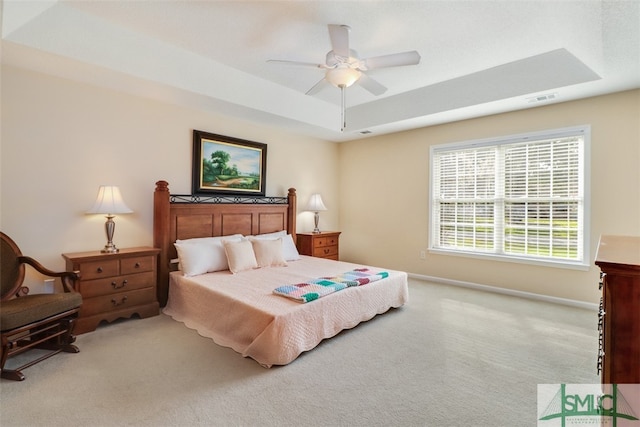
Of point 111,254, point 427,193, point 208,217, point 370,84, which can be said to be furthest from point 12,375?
point 427,193

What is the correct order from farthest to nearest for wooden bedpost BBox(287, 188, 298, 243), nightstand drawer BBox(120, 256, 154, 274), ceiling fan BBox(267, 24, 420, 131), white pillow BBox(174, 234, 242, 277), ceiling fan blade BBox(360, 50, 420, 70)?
1. wooden bedpost BBox(287, 188, 298, 243)
2. white pillow BBox(174, 234, 242, 277)
3. nightstand drawer BBox(120, 256, 154, 274)
4. ceiling fan blade BBox(360, 50, 420, 70)
5. ceiling fan BBox(267, 24, 420, 131)

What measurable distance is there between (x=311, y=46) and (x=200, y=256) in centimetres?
256

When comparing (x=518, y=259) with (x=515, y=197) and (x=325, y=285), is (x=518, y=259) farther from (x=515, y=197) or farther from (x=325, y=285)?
(x=325, y=285)

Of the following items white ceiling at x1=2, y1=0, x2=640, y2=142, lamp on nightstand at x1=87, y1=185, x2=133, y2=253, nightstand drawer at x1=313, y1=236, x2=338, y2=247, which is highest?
white ceiling at x1=2, y1=0, x2=640, y2=142

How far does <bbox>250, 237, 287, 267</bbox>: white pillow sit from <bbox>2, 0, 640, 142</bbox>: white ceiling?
67.7 inches

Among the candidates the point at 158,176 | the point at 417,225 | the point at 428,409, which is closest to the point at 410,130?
the point at 417,225

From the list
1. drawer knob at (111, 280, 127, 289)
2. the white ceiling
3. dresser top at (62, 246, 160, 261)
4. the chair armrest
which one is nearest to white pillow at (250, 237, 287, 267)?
dresser top at (62, 246, 160, 261)

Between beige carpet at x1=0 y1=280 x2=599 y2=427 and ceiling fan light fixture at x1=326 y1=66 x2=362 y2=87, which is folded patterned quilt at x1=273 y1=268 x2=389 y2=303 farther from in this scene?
ceiling fan light fixture at x1=326 y1=66 x2=362 y2=87

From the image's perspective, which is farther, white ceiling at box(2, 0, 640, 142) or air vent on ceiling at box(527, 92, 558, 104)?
air vent on ceiling at box(527, 92, 558, 104)

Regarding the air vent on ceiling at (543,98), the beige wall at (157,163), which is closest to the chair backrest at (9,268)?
the beige wall at (157,163)

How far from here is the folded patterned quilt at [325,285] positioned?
9.13 feet

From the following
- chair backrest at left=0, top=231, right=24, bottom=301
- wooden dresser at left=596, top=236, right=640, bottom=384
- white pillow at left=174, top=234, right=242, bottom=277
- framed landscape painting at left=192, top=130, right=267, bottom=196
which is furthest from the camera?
framed landscape painting at left=192, top=130, right=267, bottom=196

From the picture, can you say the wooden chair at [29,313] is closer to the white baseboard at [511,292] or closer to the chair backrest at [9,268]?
the chair backrest at [9,268]

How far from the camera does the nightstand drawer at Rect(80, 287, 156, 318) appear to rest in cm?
302
